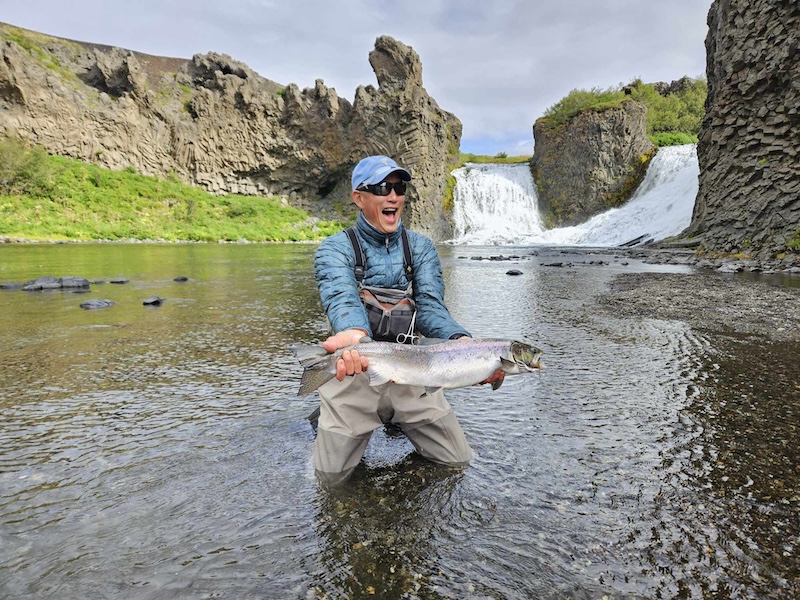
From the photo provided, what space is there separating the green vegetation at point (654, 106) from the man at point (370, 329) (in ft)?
247

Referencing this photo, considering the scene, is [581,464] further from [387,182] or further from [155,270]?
[155,270]

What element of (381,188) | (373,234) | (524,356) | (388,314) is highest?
(381,188)

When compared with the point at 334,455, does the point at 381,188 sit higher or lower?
higher

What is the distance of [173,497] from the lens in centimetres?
344

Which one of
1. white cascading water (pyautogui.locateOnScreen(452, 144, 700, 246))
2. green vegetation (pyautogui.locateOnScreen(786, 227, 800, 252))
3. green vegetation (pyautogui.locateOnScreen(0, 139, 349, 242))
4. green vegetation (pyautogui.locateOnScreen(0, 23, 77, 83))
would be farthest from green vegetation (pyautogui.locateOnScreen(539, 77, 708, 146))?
green vegetation (pyautogui.locateOnScreen(0, 23, 77, 83))

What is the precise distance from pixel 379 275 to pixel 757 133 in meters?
27.9

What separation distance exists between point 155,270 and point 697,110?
95137mm

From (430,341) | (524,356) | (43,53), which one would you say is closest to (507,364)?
(524,356)

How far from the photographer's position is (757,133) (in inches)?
937

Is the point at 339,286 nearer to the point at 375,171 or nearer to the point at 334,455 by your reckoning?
the point at 375,171

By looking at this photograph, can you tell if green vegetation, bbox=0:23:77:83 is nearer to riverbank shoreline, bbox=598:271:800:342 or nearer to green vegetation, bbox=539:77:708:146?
green vegetation, bbox=539:77:708:146

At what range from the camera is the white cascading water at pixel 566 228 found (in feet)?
154

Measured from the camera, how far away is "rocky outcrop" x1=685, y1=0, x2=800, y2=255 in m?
21.6

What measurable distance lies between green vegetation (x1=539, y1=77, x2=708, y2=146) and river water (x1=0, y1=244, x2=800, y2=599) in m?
74.2
